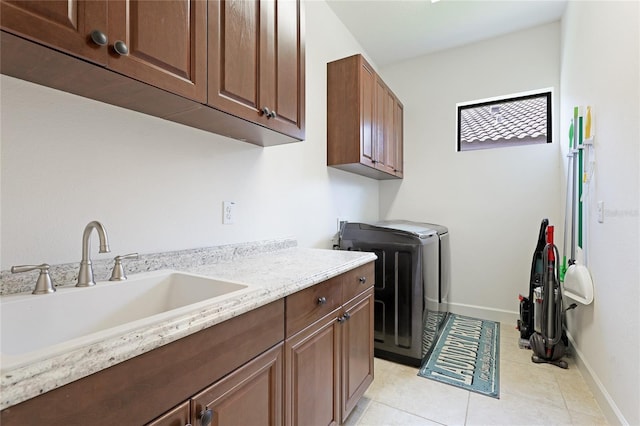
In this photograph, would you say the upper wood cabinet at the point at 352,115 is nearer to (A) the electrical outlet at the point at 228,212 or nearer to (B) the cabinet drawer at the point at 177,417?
(A) the electrical outlet at the point at 228,212

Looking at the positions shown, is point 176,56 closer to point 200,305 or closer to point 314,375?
point 200,305


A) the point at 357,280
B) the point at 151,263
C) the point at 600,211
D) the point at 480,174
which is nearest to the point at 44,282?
the point at 151,263

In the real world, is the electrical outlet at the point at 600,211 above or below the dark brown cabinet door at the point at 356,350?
above

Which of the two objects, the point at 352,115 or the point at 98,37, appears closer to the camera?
the point at 98,37

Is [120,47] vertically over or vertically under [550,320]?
over

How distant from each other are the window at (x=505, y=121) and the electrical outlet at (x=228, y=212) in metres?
2.75

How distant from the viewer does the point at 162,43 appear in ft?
3.02

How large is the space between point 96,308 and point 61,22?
792 millimetres

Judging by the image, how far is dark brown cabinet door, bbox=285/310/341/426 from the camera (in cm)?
108

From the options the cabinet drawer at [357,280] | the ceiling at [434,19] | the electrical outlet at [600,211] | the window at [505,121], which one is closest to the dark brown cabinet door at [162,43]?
the cabinet drawer at [357,280]

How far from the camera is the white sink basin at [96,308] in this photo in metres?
0.73

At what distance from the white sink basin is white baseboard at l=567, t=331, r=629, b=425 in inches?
78.9

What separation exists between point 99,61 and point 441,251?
2.75 metres

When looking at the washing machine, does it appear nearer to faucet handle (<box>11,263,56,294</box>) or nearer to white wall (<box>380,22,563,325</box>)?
white wall (<box>380,22,563,325</box>)
